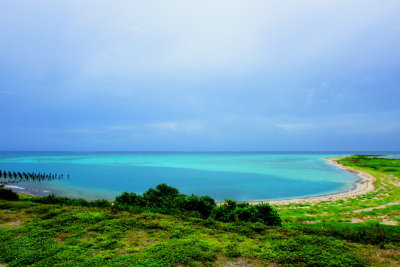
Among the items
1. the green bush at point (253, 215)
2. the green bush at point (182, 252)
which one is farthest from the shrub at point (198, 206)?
the green bush at point (182, 252)

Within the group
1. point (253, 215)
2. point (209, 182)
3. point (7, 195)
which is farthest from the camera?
point (209, 182)

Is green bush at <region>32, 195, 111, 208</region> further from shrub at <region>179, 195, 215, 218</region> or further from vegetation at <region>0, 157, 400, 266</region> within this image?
shrub at <region>179, 195, 215, 218</region>

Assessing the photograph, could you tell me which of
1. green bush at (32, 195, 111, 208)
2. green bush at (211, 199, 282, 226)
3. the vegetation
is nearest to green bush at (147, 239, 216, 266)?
the vegetation

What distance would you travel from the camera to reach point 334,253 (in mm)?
6590

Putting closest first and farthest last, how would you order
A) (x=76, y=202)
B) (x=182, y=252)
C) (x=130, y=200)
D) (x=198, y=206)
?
1. (x=182, y=252)
2. (x=198, y=206)
3. (x=76, y=202)
4. (x=130, y=200)

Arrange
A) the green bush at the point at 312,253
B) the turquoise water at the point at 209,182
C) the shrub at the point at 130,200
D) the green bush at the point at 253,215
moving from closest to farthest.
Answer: the green bush at the point at 312,253, the green bush at the point at 253,215, the shrub at the point at 130,200, the turquoise water at the point at 209,182

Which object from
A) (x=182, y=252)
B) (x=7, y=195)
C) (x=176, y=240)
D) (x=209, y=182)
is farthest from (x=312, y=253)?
(x=209, y=182)

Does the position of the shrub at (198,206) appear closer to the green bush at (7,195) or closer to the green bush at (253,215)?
the green bush at (253,215)

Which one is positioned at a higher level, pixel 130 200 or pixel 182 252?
pixel 182 252

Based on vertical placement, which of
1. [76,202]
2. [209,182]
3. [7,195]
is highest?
[7,195]

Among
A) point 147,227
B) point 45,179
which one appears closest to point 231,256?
point 147,227

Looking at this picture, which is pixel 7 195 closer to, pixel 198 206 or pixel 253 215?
pixel 198 206

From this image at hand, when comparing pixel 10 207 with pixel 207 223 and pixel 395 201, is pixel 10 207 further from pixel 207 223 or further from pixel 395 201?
pixel 395 201

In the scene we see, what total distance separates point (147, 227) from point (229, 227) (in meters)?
3.55
